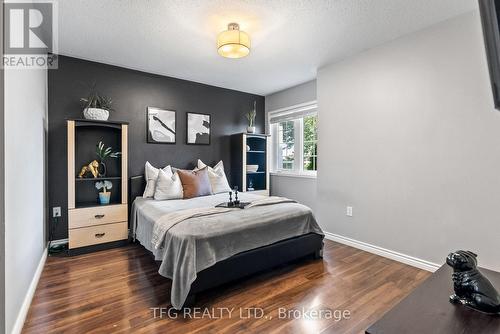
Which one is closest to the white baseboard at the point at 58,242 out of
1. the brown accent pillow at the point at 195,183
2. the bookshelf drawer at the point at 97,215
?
the bookshelf drawer at the point at 97,215

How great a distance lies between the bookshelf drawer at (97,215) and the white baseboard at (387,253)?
9.14 feet

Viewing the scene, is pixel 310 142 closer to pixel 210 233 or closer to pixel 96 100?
pixel 210 233

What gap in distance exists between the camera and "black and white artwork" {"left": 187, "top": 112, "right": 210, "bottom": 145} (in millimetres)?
4160

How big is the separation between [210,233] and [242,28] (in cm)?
200

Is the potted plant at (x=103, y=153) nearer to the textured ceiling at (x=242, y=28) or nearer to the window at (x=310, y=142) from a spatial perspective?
the textured ceiling at (x=242, y=28)

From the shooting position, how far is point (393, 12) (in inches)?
88.7

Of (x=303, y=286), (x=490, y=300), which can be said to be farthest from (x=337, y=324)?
(x=490, y=300)

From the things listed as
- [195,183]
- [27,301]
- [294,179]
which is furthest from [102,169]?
[294,179]

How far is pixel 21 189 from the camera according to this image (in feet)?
5.87

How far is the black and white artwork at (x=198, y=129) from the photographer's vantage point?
416 cm

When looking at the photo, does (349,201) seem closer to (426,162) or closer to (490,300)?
(426,162)

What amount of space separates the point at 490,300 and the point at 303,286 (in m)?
1.41

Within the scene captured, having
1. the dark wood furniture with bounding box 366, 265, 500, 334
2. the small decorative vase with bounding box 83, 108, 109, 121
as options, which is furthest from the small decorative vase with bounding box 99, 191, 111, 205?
the dark wood furniture with bounding box 366, 265, 500, 334

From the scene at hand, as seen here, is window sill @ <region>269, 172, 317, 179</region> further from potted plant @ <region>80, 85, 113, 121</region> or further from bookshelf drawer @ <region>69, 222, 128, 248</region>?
potted plant @ <region>80, 85, 113, 121</region>
